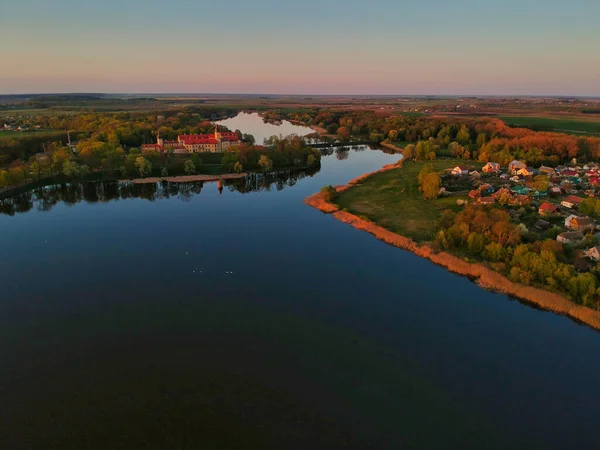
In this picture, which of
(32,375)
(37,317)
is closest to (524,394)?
(32,375)

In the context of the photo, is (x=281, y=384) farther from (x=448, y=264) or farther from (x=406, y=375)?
(x=448, y=264)

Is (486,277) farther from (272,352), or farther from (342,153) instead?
(342,153)

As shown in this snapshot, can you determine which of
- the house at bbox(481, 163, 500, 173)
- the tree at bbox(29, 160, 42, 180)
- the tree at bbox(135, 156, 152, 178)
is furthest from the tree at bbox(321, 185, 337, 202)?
the tree at bbox(29, 160, 42, 180)

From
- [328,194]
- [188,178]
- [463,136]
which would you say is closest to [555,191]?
[328,194]

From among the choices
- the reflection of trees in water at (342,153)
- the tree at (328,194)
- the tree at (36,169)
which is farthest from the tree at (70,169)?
the reflection of trees in water at (342,153)

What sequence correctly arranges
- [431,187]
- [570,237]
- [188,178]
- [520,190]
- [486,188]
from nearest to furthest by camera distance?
[570,237] → [520,190] → [431,187] → [486,188] → [188,178]

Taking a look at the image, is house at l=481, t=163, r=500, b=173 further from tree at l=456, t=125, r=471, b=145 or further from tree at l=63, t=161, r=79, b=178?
tree at l=63, t=161, r=79, b=178
